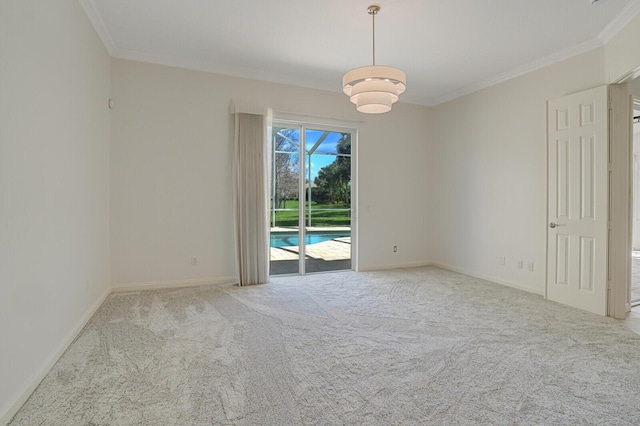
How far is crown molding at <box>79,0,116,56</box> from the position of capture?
10.4 ft

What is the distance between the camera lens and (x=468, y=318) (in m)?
3.46

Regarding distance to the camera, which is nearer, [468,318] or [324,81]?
[468,318]

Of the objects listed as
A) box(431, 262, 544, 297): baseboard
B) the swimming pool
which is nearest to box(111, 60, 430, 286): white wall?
the swimming pool

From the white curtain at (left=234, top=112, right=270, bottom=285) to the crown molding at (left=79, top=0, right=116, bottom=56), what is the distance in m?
1.62

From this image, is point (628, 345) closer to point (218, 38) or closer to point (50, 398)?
point (50, 398)

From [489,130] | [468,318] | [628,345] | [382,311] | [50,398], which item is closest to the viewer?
[50,398]

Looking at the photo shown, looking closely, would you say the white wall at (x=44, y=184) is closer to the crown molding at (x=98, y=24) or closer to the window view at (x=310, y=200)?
the crown molding at (x=98, y=24)

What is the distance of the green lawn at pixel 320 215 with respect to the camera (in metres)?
5.31

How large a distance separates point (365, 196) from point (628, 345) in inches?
145

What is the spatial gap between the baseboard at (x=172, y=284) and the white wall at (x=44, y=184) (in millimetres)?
715

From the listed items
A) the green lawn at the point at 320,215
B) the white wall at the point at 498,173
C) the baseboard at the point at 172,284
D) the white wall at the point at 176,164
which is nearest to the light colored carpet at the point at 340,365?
the baseboard at the point at 172,284

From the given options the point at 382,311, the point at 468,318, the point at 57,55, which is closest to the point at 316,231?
the point at 382,311

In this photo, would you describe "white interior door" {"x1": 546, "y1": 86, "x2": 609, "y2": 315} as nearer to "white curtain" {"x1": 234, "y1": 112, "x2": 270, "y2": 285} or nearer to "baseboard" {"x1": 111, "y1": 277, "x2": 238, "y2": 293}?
→ "white curtain" {"x1": 234, "y1": 112, "x2": 270, "y2": 285}

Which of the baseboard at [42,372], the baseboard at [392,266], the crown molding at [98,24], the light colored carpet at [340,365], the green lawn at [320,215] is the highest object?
the crown molding at [98,24]
